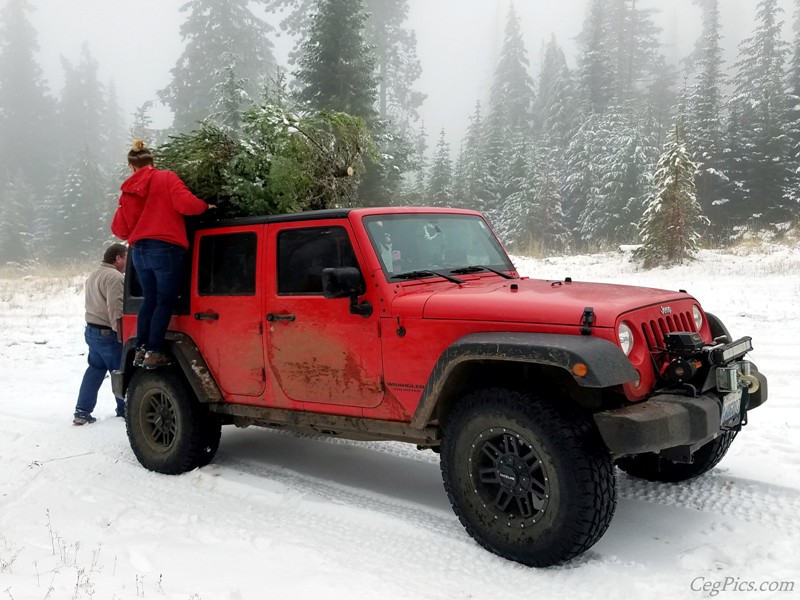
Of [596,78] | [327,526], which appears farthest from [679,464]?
[596,78]

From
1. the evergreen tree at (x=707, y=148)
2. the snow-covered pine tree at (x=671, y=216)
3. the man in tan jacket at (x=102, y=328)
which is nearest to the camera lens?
the man in tan jacket at (x=102, y=328)

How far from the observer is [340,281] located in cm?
393

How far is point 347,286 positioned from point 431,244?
873 mm

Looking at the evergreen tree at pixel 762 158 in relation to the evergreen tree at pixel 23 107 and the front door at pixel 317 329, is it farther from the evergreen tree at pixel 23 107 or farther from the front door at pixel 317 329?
the evergreen tree at pixel 23 107

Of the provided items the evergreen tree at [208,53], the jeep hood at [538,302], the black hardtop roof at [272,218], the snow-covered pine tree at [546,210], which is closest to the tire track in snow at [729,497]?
the jeep hood at [538,302]

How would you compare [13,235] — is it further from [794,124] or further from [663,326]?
[663,326]

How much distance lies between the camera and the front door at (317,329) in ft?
13.6

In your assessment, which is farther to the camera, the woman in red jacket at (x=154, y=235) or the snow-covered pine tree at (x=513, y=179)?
the snow-covered pine tree at (x=513, y=179)

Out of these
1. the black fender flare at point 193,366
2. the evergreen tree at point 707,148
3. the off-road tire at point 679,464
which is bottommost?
the off-road tire at point 679,464

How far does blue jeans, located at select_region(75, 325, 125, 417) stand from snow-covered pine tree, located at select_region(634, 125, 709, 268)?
14.3m

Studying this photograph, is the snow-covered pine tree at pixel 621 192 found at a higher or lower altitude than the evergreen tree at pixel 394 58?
lower

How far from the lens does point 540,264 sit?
18391 mm

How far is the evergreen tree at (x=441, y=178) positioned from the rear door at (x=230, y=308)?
30794 millimetres

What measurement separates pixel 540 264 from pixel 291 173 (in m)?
13.5
